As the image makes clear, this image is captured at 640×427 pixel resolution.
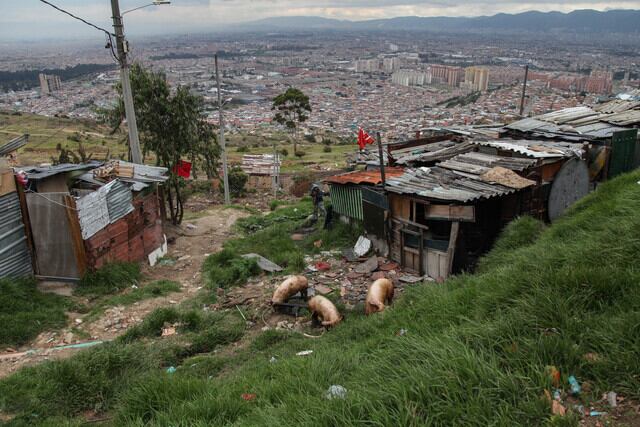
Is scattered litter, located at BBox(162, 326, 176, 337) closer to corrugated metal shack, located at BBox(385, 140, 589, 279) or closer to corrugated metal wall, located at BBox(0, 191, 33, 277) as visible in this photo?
corrugated metal wall, located at BBox(0, 191, 33, 277)

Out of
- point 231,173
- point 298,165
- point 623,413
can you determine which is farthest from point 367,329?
point 298,165

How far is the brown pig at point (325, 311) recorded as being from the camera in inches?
262

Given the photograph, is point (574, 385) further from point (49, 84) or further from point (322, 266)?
point (49, 84)

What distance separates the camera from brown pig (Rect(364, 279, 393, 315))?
669cm

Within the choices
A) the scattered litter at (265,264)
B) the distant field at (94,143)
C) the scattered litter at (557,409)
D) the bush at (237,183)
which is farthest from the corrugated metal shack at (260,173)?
the scattered litter at (557,409)

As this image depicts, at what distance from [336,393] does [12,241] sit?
22.1ft

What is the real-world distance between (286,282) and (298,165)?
1867 centimetres

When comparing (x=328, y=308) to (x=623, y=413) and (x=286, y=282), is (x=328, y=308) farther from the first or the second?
(x=623, y=413)

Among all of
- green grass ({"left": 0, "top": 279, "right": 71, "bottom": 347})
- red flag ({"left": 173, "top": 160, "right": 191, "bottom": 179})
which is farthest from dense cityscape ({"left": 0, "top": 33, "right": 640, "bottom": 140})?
green grass ({"left": 0, "top": 279, "right": 71, "bottom": 347})

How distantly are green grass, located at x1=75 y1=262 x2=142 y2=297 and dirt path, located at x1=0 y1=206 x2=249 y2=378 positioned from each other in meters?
0.43

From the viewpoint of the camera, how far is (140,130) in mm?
12664

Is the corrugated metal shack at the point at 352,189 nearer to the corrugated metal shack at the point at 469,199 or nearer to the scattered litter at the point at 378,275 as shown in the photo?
the corrugated metal shack at the point at 469,199

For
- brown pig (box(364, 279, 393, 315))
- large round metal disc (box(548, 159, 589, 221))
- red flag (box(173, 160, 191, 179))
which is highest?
large round metal disc (box(548, 159, 589, 221))

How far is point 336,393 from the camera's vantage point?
3.59 meters
